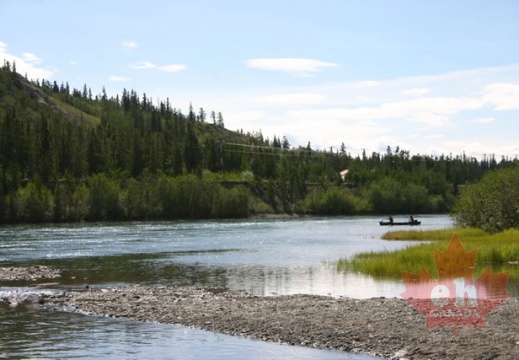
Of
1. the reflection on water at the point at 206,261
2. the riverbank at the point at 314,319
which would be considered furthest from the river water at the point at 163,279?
the riverbank at the point at 314,319

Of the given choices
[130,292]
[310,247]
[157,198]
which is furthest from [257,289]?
[157,198]

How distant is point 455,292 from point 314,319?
32.9ft

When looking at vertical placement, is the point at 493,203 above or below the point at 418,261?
above

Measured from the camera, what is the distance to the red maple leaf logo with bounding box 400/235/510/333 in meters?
26.4

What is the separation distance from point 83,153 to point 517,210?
134 meters

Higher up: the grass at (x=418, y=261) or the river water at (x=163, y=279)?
the grass at (x=418, y=261)

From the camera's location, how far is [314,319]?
27.6 meters

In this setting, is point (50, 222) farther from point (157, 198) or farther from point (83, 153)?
point (83, 153)

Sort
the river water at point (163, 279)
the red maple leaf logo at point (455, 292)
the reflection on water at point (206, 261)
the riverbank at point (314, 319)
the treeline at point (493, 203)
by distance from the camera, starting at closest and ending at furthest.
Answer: the riverbank at point (314, 319), the river water at point (163, 279), the red maple leaf logo at point (455, 292), the reflection on water at point (206, 261), the treeline at point (493, 203)

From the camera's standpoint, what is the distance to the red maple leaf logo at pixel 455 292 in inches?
1040

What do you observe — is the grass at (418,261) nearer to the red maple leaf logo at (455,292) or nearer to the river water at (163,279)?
the red maple leaf logo at (455,292)

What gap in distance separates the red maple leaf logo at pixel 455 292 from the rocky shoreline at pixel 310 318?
26.9 inches

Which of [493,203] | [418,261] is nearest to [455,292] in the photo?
[418,261]

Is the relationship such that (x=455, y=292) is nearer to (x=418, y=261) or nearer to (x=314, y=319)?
(x=314, y=319)
